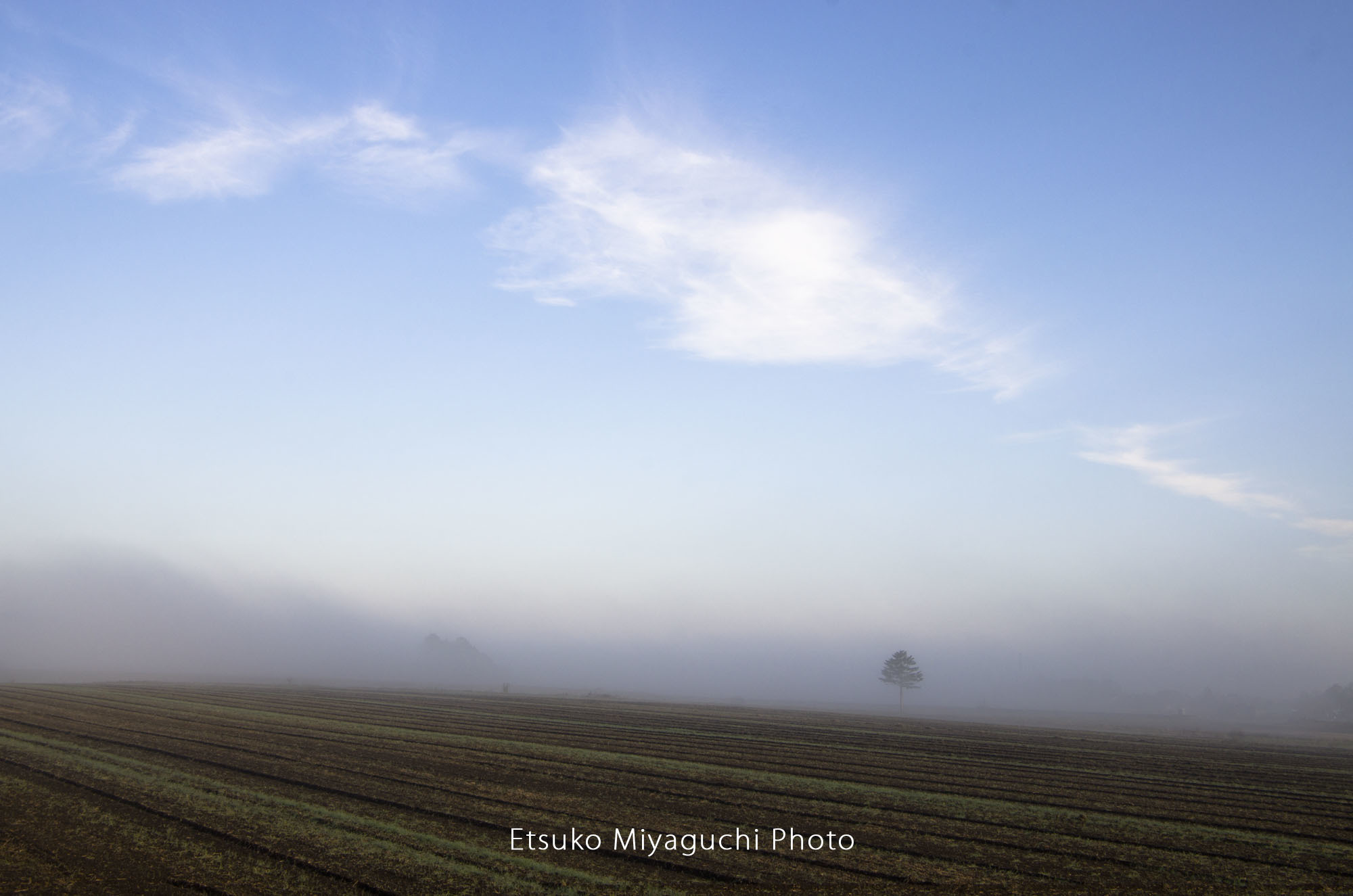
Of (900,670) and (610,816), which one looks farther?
(900,670)

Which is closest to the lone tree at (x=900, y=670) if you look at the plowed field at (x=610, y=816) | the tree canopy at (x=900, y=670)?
the tree canopy at (x=900, y=670)

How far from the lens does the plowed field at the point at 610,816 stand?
46.6 ft

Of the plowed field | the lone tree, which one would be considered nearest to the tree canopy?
the lone tree

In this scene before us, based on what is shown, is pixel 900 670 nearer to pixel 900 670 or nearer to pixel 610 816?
pixel 900 670

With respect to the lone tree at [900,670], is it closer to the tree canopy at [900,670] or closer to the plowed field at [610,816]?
the tree canopy at [900,670]

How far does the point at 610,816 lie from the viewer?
19.6 m

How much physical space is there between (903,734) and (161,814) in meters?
48.9

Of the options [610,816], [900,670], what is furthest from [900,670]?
[610,816]

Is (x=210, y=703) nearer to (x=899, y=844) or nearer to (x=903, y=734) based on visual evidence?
(x=903, y=734)

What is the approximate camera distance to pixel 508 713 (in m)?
58.3

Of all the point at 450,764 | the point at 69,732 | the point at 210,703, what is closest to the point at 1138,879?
the point at 450,764

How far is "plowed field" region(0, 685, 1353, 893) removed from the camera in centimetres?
1420

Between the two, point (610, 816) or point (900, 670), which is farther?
point (900, 670)

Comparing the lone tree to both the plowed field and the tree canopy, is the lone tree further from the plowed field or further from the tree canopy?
the plowed field
